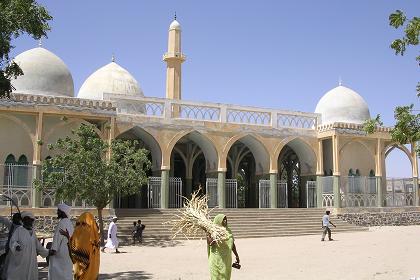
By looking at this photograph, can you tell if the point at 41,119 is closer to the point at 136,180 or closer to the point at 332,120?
the point at 136,180

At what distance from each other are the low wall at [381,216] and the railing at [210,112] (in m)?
4.75

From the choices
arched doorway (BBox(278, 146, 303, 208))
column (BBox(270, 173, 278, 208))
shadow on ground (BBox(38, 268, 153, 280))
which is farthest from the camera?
arched doorway (BBox(278, 146, 303, 208))

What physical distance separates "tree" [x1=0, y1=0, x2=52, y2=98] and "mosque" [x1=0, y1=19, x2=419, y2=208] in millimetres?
9795

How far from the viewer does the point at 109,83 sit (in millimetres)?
25062

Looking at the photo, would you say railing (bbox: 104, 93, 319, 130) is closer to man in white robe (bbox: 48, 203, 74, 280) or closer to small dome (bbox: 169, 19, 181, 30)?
small dome (bbox: 169, 19, 181, 30)

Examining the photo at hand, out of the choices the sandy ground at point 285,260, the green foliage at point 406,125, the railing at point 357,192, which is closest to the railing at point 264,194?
the railing at point 357,192

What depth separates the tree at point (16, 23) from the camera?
26.0ft

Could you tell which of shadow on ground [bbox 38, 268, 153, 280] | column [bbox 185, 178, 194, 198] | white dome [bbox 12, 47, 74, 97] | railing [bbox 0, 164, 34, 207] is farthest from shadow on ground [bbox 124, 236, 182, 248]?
column [bbox 185, 178, 194, 198]

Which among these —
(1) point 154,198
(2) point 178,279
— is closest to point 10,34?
(2) point 178,279

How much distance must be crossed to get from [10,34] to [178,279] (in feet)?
17.7

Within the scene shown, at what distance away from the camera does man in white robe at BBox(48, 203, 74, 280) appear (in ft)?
19.4

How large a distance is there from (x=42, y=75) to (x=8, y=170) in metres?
4.44

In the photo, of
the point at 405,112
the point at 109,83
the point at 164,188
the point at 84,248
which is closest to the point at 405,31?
the point at 405,112

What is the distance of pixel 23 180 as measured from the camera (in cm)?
1891
